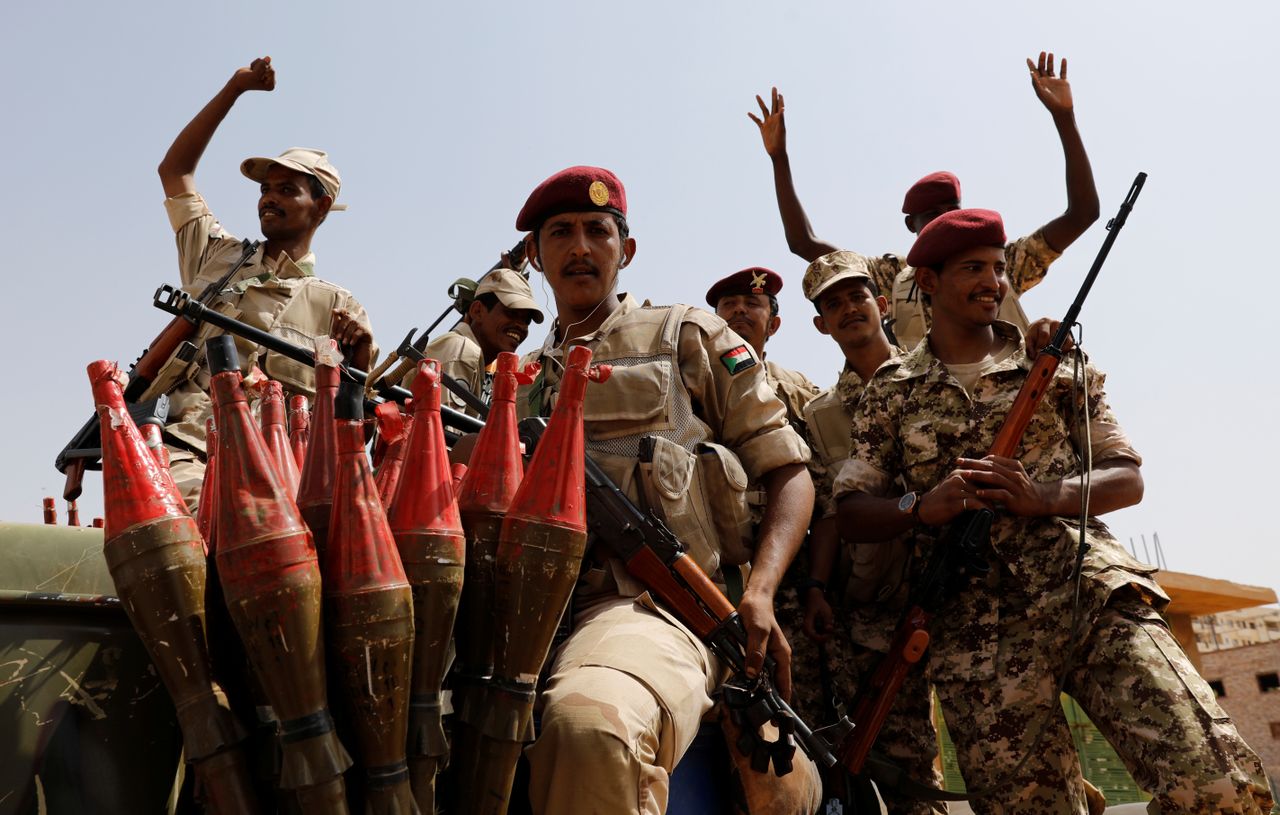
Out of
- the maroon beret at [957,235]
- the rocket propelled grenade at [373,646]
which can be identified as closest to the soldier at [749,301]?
the maroon beret at [957,235]

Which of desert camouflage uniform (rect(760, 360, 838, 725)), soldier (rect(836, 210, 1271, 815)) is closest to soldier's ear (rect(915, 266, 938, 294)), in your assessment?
soldier (rect(836, 210, 1271, 815))

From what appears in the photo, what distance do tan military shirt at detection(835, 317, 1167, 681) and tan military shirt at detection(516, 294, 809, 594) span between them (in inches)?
35.5

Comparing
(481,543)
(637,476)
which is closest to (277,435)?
(481,543)

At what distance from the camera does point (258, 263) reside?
5.46m

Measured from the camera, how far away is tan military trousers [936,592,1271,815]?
341 centimetres

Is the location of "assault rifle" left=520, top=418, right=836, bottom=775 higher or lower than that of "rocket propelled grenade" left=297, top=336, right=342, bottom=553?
lower

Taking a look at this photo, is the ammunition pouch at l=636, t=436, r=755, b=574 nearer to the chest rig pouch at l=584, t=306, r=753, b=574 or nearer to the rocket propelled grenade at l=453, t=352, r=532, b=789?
the chest rig pouch at l=584, t=306, r=753, b=574

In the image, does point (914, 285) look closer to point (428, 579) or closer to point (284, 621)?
point (428, 579)

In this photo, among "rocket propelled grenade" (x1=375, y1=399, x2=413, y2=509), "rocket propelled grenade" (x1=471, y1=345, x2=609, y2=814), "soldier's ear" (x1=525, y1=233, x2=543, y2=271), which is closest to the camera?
"rocket propelled grenade" (x1=471, y1=345, x2=609, y2=814)

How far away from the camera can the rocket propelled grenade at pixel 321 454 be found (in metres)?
2.24

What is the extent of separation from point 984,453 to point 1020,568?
0.44 meters

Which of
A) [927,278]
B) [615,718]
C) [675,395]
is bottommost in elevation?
[615,718]

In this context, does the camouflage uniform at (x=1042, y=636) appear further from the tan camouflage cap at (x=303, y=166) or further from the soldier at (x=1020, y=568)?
the tan camouflage cap at (x=303, y=166)

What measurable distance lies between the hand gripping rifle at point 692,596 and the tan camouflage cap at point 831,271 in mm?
2581
